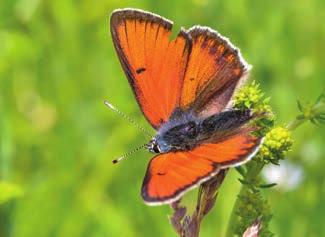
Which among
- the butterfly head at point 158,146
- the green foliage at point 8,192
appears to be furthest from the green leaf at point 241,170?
the green foliage at point 8,192

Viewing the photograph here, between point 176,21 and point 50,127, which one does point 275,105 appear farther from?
point 50,127

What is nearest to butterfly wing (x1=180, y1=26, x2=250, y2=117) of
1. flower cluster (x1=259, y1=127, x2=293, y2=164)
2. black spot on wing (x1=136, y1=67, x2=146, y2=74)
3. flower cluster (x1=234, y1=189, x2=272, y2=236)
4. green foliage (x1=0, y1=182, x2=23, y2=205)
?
black spot on wing (x1=136, y1=67, x2=146, y2=74)

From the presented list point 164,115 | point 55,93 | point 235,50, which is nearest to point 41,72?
point 55,93

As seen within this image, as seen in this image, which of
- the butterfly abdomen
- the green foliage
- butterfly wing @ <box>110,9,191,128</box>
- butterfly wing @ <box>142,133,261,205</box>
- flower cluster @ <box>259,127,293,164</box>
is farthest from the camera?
the green foliage

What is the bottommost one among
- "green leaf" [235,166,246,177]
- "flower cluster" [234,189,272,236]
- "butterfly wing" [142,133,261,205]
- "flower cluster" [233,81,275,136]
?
"flower cluster" [234,189,272,236]

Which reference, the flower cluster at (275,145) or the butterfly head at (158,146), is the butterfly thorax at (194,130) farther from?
the flower cluster at (275,145)

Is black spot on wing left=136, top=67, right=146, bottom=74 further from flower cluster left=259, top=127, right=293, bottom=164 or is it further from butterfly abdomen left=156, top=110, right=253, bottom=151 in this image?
flower cluster left=259, top=127, right=293, bottom=164

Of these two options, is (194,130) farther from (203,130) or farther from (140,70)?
(140,70)
